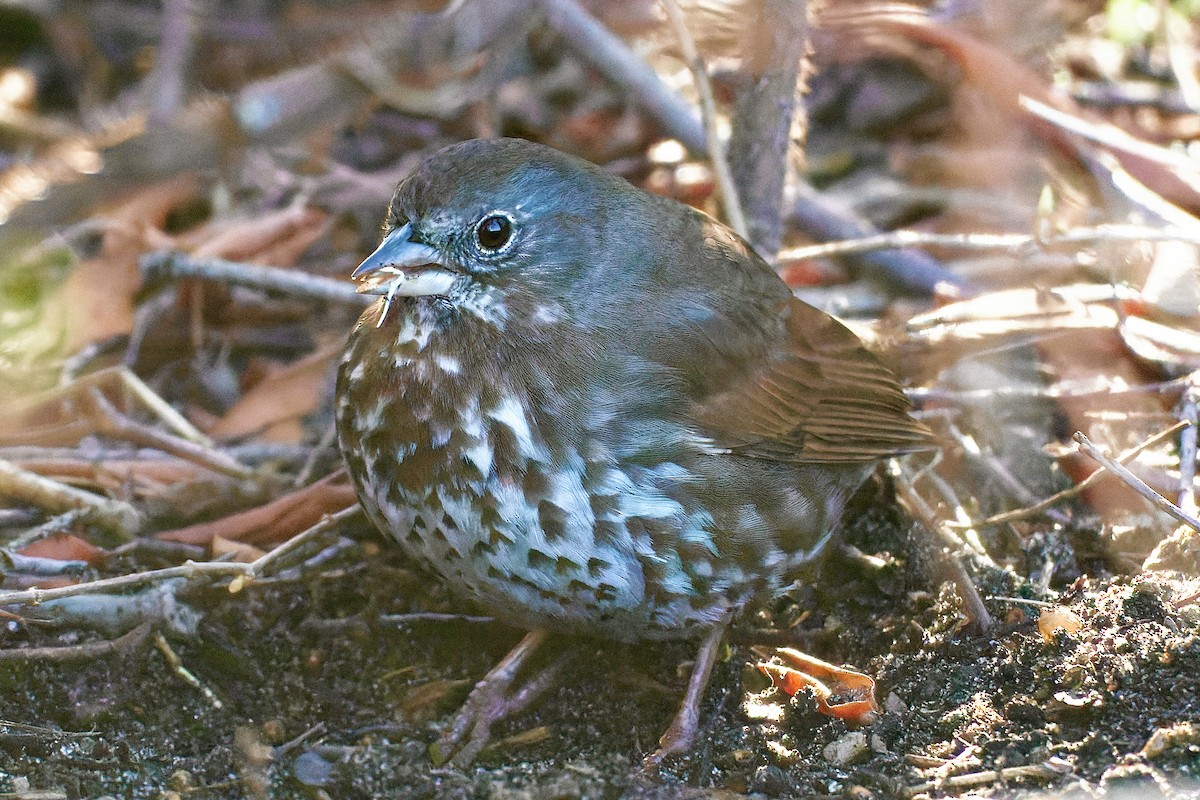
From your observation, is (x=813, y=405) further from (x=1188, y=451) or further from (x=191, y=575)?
(x=191, y=575)

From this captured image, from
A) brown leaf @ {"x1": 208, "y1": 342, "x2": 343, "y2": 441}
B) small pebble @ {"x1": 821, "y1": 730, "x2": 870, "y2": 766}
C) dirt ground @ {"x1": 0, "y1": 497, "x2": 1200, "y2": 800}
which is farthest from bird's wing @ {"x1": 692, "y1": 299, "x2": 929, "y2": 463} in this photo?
brown leaf @ {"x1": 208, "y1": 342, "x2": 343, "y2": 441}

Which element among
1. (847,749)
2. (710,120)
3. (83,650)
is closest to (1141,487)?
(847,749)

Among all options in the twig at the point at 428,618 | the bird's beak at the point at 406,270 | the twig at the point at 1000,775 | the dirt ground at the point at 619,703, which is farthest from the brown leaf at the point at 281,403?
the twig at the point at 1000,775

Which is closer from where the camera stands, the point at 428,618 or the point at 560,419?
the point at 560,419

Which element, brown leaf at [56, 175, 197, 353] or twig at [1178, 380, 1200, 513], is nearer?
twig at [1178, 380, 1200, 513]

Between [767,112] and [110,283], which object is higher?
[767,112]

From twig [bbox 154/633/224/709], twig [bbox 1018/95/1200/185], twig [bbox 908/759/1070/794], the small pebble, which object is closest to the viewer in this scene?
twig [bbox 908/759/1070/794]

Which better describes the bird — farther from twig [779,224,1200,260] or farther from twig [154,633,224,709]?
twig [779,224,1200,260]

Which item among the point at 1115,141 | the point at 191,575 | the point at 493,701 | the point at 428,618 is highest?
the point at 1115,141
